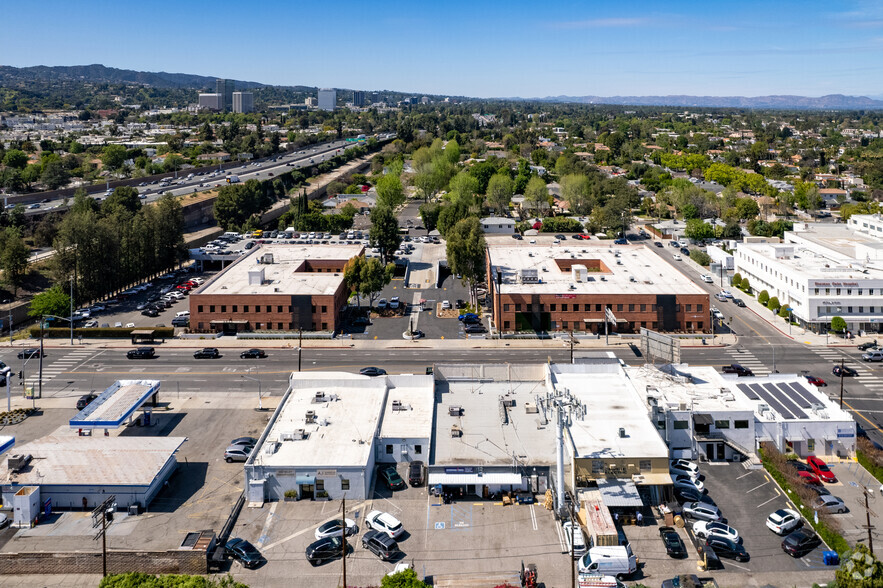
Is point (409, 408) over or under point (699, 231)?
under

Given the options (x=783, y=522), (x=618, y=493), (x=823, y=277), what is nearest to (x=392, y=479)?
(x=618, y=493)

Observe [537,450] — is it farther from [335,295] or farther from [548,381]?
[335,295]

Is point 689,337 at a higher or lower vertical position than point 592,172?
lower

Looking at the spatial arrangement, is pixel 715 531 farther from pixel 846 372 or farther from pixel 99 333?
pixel 99 333

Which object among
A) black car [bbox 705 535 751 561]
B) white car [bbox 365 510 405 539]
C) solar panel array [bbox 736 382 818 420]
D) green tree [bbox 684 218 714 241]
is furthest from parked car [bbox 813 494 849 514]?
green tree [bbox 684 218 714 241]

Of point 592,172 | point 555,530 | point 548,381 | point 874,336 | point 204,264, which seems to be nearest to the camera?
point 555,530

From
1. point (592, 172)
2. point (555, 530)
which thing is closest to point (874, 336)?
point (555, 530)

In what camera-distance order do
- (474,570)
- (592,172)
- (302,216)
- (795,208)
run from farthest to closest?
(592,172) < (795,208) < (302,216) < (474,570)
